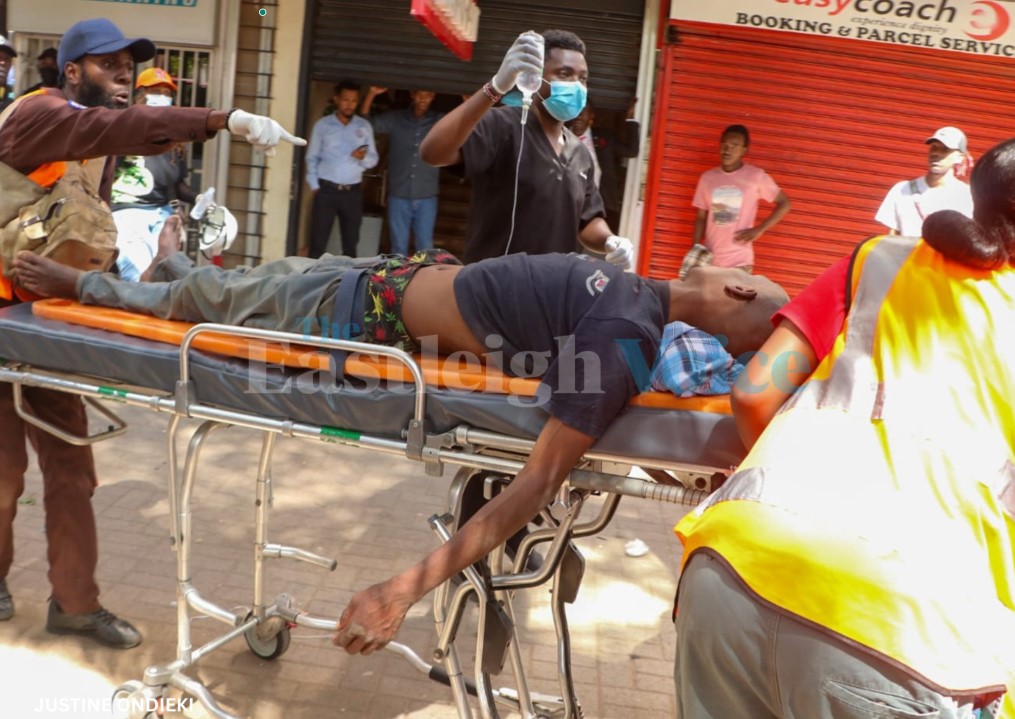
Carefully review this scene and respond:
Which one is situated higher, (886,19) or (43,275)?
(886,19)

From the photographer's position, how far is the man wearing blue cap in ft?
9.50

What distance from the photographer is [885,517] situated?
4.57ft

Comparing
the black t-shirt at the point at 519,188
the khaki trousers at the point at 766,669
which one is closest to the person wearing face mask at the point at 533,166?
the black t-shirt at the point at 519,188

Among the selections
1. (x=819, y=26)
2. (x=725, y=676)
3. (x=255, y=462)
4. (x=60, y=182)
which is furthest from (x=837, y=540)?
(x=819, y=26)

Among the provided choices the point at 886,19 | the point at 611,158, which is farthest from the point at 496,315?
the point at 611,158

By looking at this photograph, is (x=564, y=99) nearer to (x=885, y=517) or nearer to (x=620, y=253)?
(x=620, y=253)

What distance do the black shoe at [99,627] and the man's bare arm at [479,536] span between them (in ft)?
4.53

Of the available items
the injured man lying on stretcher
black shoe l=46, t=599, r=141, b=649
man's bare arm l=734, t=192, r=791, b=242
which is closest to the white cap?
man's bare arm l=734, t=192, r=791, b=242

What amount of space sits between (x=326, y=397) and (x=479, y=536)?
1.79ft

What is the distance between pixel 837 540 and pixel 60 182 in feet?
8.46

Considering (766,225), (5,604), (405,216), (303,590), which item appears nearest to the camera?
(5,604)

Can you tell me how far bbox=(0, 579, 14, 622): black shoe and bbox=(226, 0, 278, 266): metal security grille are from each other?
17.3 ft

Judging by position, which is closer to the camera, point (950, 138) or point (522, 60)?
point (522, 60)

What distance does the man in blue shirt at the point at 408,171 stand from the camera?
25.7ft
